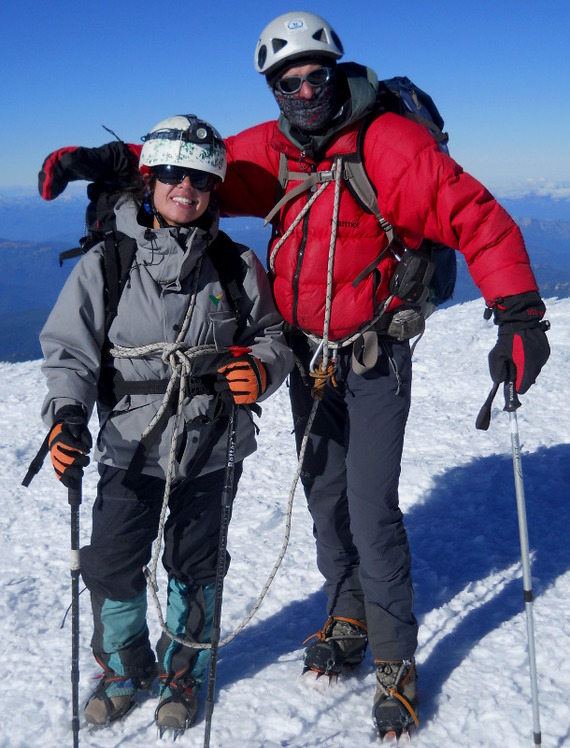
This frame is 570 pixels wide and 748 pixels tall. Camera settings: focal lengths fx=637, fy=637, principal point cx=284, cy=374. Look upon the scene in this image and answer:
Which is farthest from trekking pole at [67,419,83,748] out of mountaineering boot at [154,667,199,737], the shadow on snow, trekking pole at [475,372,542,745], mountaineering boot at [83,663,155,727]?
trekking pole at [475,372,542,745]

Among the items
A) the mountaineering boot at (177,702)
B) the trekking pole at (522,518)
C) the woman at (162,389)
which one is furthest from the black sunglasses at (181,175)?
the mountaineering boot at (177,702)

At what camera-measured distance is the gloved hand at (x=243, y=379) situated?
271 centimetres

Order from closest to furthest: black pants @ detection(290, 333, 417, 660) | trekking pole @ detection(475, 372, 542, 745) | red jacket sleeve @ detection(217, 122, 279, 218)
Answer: trekking pole @ detection(475, 372, 542, 745) → black pants @ detection(290, 333, 417, 660) → red jacket sleeve @ detection(217, 122, 279, 218)

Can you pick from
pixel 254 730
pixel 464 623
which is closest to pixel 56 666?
pixel 254 730

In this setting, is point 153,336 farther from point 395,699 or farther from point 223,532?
point 395,699

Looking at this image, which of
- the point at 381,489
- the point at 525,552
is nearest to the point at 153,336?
the point at 381,489

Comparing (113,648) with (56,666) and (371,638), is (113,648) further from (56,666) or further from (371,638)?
(371,638)

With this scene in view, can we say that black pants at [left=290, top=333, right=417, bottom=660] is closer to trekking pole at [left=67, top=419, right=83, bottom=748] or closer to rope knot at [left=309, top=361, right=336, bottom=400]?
rope knot at [left=309, top=361, right=336, bottom=400]

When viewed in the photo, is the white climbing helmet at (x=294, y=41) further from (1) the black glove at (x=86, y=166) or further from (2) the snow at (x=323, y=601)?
(2) the snow at (x=323, y=601)

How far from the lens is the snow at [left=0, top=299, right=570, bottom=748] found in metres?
2.93

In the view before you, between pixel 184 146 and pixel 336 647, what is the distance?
2.56m

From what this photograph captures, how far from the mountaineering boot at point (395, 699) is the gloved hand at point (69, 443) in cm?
171

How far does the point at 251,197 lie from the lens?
3184mm

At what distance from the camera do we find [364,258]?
2867mm
